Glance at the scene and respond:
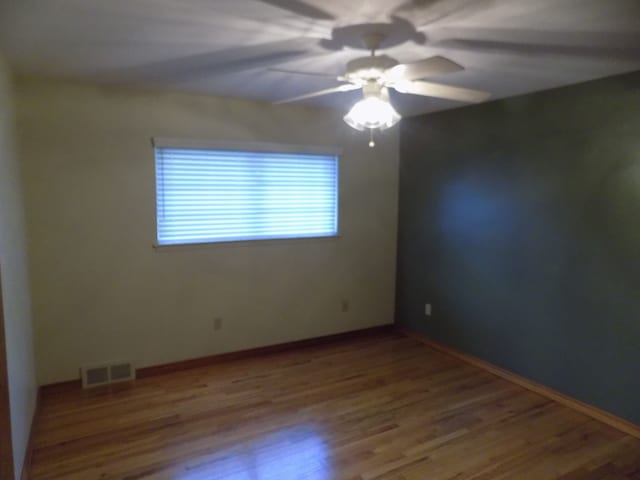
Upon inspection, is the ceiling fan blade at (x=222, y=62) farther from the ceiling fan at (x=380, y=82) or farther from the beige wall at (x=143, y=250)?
the beige wall at (x=143, y=250)

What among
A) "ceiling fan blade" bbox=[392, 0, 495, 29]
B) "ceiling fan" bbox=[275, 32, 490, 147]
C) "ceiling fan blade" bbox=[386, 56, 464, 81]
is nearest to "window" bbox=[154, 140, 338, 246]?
"ceiling fan" bbox=[275, 32, 490, 147]

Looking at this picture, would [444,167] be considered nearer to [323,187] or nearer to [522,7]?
[323,187]

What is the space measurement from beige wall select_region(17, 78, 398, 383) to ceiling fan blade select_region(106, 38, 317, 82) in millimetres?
541

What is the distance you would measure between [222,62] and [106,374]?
2542 mm

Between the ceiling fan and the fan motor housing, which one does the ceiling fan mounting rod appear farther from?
the fan motor housing

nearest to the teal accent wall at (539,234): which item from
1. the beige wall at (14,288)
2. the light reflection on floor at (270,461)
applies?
the light reflection on floor at (270,461)

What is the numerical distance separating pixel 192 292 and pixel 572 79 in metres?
3.30

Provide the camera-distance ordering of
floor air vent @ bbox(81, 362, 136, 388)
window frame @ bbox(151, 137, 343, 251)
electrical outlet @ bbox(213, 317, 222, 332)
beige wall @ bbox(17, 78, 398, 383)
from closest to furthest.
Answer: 1. beige wall @ bbox(17, 78, 398, 383)
2. floor air vent @ bbox(81, 362, 136, 388)
3. window frame @ bbox(151, 137, 343, 251)
4. electrical outlet @ bbox(213, 317, 222, 332)

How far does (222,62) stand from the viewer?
2615 mm

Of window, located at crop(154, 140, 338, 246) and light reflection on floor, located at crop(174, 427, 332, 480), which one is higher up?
window, located at crop(154, 140, 338, 246)

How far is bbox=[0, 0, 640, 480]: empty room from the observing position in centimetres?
218

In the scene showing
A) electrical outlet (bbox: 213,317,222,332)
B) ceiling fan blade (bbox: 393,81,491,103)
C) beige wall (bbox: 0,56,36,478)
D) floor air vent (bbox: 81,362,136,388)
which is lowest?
floor air vent (bbox: 81,362,136,388)

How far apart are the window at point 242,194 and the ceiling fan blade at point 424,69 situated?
6.54 feet

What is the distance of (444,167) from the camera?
4105mm
